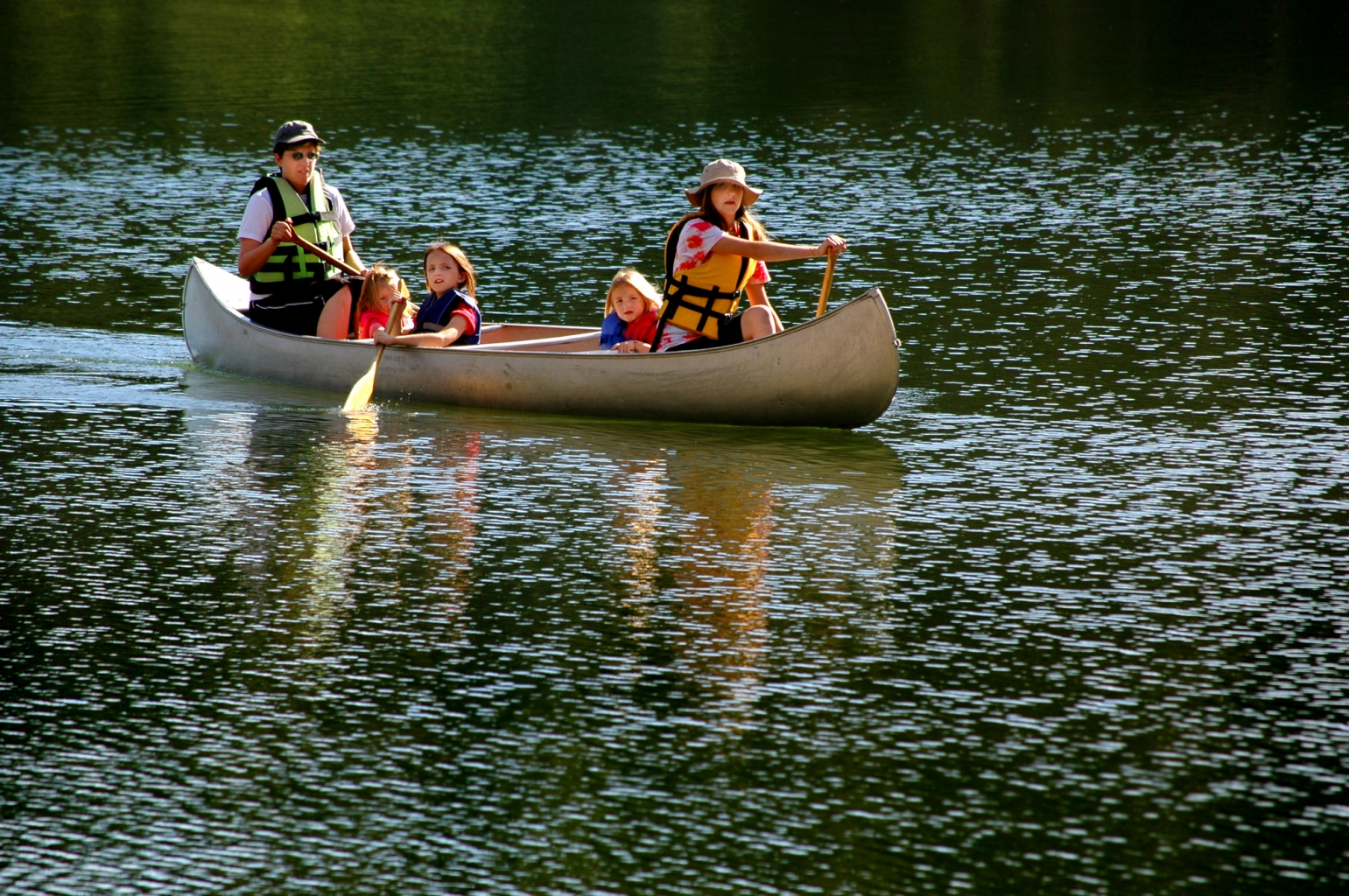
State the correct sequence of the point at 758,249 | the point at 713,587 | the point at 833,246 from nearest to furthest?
the point at 713,587
the point at 833,246
the point at 758,249

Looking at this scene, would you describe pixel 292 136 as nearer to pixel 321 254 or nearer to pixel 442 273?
pixel 321 254

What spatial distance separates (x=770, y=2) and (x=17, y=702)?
28.5 meters

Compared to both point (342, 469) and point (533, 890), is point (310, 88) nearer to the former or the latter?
point (342, 469)

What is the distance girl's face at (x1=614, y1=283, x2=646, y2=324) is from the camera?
834cm

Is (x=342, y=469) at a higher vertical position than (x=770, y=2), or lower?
lower

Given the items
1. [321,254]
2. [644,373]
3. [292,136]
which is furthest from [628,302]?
[292,136]

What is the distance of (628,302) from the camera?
836 centimetres

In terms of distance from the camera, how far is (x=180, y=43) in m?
25.3

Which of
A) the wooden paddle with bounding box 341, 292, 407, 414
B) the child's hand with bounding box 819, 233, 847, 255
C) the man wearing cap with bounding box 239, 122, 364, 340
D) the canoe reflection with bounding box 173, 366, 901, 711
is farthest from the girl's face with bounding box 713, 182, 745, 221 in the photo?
the man wearing cap with bounding box 239, 122, 364, 340

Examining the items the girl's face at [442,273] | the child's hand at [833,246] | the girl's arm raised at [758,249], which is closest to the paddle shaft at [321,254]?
the girl's face at [442,273]

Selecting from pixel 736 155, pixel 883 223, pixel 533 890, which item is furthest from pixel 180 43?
pixel 533 890

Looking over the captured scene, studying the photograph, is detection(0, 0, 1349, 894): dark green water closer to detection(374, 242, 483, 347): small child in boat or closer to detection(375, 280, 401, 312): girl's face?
detection(374, 242, 483, 347): small child in boat

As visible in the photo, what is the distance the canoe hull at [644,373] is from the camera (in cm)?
769

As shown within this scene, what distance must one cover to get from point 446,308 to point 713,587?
11.1 feet
